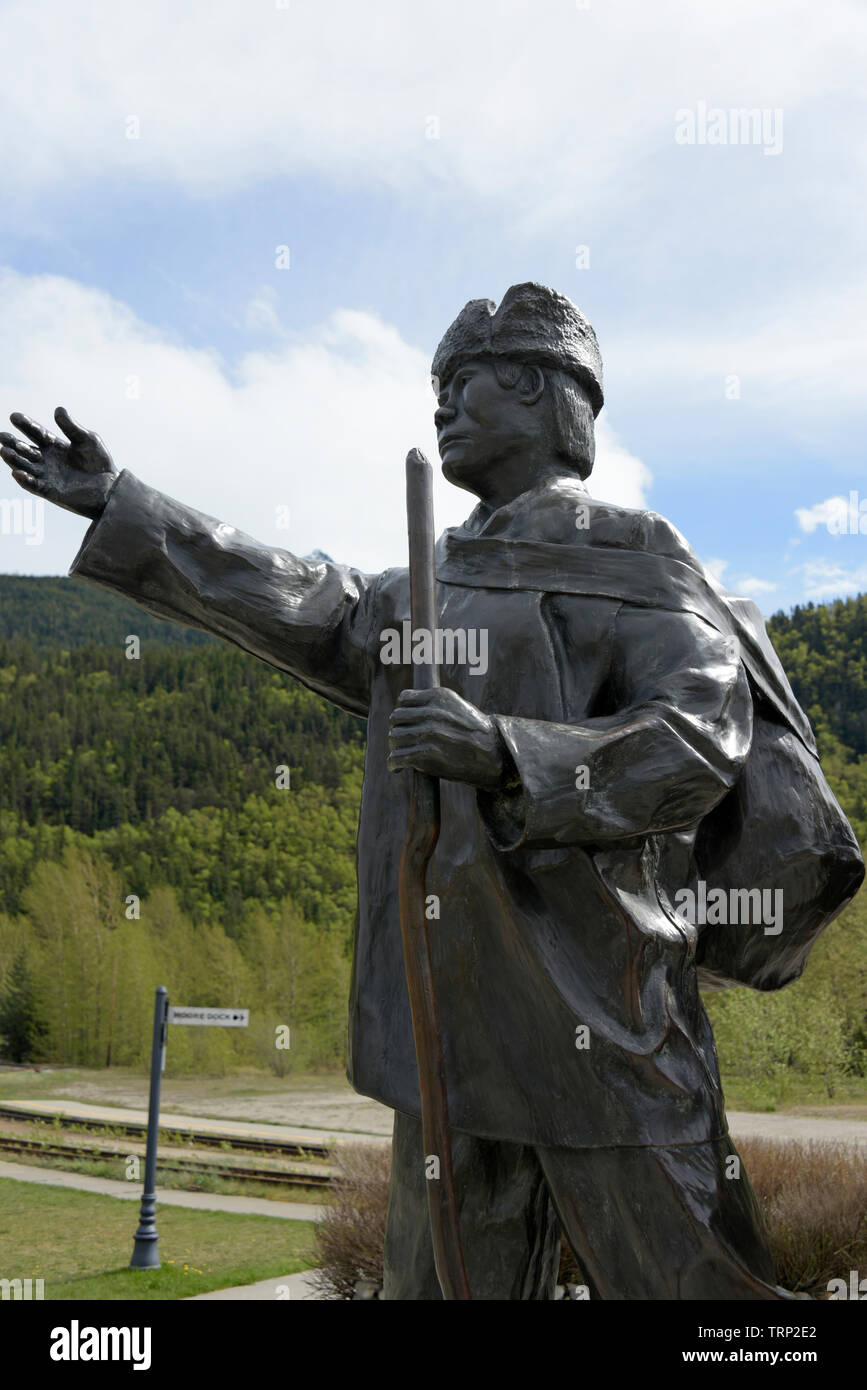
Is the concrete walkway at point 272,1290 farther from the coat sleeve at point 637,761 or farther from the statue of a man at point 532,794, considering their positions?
the coat sleeve at point 637,761

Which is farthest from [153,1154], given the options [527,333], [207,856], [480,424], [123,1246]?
[207,856]

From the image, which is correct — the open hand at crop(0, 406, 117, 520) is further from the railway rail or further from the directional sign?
the railway rail

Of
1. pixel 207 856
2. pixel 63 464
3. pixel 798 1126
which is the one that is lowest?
pixel 798 1126

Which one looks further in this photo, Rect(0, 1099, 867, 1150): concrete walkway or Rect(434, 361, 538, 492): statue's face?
Rect(0, 1099, 867, 1150): concrete walkway

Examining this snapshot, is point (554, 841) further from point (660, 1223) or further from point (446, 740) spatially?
point (660, 1223)

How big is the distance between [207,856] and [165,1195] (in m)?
43.7

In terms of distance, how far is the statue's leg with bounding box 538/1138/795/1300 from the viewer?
2.22 metres

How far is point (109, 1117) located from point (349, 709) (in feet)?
61.5

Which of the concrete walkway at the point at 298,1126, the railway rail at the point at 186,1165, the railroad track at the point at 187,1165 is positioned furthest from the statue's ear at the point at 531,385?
the concrete walkway at the point at 298,1126

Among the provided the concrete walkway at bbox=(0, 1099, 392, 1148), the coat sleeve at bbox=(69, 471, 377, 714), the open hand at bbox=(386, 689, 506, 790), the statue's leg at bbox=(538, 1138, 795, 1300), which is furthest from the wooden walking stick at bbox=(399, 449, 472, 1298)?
the concrete walkway at bbox=(0, 1099, 392, 1148)

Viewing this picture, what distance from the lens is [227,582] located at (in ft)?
9.17

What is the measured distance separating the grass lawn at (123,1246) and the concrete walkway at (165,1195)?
0.28m

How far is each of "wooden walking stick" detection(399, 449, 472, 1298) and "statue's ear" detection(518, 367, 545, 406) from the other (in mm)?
622

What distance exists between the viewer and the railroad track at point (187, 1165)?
1373 cm
